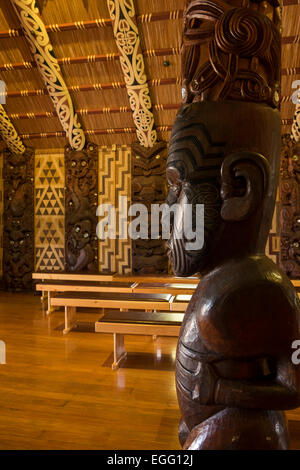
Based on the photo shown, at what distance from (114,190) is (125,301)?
126 inches

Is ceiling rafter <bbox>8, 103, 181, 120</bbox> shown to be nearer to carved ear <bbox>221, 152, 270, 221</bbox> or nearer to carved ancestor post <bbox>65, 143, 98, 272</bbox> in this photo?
carved ancestor post <bbox>65, 143, 98, 272</bbox>

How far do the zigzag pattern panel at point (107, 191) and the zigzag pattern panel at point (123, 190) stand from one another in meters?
0.08

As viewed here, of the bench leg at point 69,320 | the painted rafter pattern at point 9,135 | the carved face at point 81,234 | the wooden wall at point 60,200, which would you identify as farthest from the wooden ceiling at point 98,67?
the bench leg at point 69,320

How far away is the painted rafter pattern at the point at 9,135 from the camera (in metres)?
6.23

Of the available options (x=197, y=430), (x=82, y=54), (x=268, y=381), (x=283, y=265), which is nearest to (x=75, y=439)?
(x=197, y=430)

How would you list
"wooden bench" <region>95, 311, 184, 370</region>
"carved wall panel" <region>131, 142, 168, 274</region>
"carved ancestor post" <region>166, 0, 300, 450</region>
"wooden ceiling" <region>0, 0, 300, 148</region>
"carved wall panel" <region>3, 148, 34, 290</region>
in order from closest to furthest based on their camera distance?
"carved ancestor post" <region>166, 0, 300, 450</region> < "wooden bench" <region>95, 311, 184, 370</region> < "wooden ceiling" <region>0, 0, 300, 148</region> < "carved wall panel" <region>131, 142, 168, 274</region> < "carved wall panel" <region>3, 148, 34, 290</region>

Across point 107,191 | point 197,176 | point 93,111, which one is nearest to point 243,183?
point 197,176

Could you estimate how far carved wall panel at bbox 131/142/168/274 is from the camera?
6.09m

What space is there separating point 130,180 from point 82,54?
2319 mm

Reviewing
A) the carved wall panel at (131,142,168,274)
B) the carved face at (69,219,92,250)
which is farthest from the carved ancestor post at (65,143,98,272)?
the carved wall panel at (131,142,168,274)

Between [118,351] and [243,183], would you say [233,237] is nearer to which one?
[243,183]

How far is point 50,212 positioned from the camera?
6816mm

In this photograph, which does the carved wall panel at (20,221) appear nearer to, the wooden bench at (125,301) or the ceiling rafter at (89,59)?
the ceiling rafter at (89,59)

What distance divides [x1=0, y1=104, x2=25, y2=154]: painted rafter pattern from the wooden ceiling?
0.39 feet
